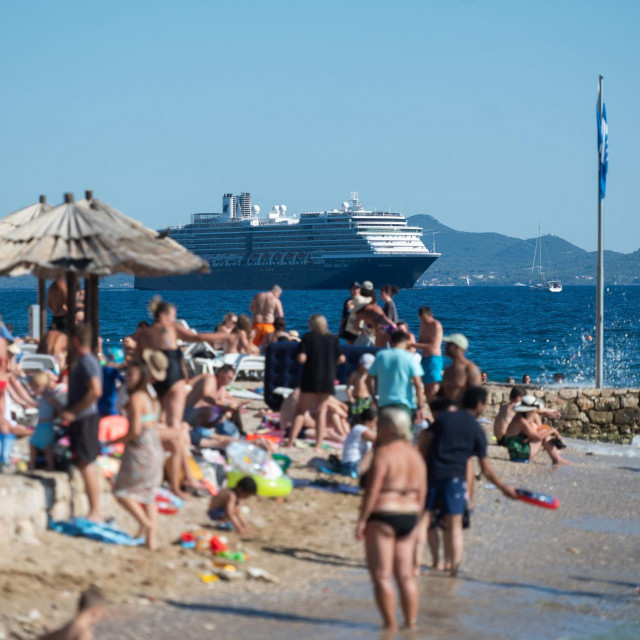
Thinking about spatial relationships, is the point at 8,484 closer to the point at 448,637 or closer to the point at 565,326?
the point at 448,637

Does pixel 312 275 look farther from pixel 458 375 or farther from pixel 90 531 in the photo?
pixel 90 531

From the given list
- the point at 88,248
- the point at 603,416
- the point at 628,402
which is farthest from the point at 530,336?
the point at 88,248

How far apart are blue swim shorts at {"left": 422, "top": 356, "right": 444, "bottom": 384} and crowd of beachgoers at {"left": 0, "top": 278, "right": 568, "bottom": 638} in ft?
0.04

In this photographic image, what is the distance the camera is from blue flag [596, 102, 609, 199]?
17.7 meters

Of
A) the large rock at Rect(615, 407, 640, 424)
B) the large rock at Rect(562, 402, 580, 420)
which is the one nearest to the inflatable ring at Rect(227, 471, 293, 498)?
the large rock at Rect(562, 402, 580, 420)

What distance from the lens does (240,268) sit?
12725cm

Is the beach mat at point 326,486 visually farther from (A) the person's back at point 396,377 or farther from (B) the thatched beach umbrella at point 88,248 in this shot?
(B) the thatched beach umbrella at point 88,248

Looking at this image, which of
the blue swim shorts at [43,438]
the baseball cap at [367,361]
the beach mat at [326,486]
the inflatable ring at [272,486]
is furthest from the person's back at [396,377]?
the blue swim shorts at [43,438]

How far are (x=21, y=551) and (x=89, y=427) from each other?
90 cm

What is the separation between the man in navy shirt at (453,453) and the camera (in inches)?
281

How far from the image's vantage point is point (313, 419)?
11.4m

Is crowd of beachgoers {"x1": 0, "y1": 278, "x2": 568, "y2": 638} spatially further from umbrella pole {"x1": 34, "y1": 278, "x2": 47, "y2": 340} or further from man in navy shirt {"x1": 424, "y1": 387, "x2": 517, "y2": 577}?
umbrella pole {"x1": 34, "y1": 278, "x2": 47, "y2": 340}

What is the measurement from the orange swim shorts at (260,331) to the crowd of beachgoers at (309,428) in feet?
8.52

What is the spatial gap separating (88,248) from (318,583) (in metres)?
3.32
